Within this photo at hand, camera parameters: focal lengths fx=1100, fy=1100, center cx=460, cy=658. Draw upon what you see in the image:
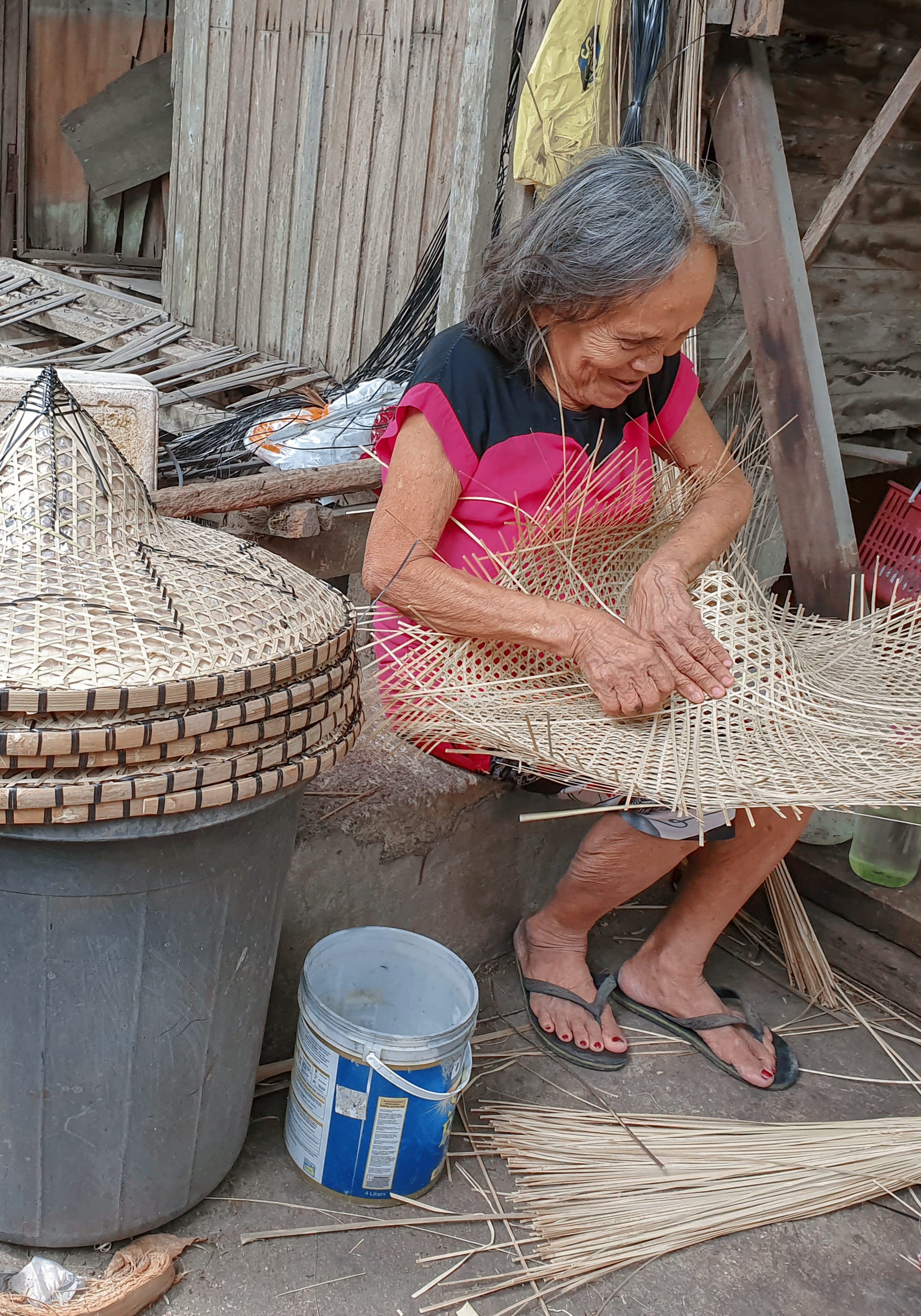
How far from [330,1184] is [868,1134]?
1.02 meters

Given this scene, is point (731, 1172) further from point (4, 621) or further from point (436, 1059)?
point (4, 621)

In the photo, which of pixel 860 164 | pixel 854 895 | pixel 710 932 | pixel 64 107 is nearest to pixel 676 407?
pixel 860 164

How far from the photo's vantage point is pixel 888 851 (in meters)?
2.81

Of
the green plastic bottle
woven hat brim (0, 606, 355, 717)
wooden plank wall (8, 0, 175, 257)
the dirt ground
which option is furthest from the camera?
wooden plank wall (8, 0, 175, 257)

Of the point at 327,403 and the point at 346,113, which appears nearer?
the point at 327,403

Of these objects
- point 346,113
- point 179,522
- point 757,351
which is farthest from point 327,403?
point 179,522

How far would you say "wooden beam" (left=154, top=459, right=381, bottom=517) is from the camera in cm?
255

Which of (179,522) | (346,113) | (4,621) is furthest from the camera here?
(346,113)

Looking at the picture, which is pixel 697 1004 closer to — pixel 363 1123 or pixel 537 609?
pixel 363 1123

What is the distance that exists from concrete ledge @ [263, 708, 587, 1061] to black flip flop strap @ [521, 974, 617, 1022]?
21 cm

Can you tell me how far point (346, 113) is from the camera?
4.10 m

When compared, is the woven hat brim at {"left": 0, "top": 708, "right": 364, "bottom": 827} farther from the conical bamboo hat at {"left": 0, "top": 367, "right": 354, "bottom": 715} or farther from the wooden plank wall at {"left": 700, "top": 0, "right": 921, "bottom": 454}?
the wooden plank wall at {"left": 700, "top": 0, "right": 921, "bottom": 454}

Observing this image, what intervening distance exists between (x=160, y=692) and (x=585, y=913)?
4.35 feet

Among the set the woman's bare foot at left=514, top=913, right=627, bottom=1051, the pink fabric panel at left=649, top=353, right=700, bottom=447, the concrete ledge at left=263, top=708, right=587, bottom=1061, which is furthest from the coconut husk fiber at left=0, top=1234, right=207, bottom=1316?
the pink fabric panel at left=649, top=353, right=700, bottom=447
